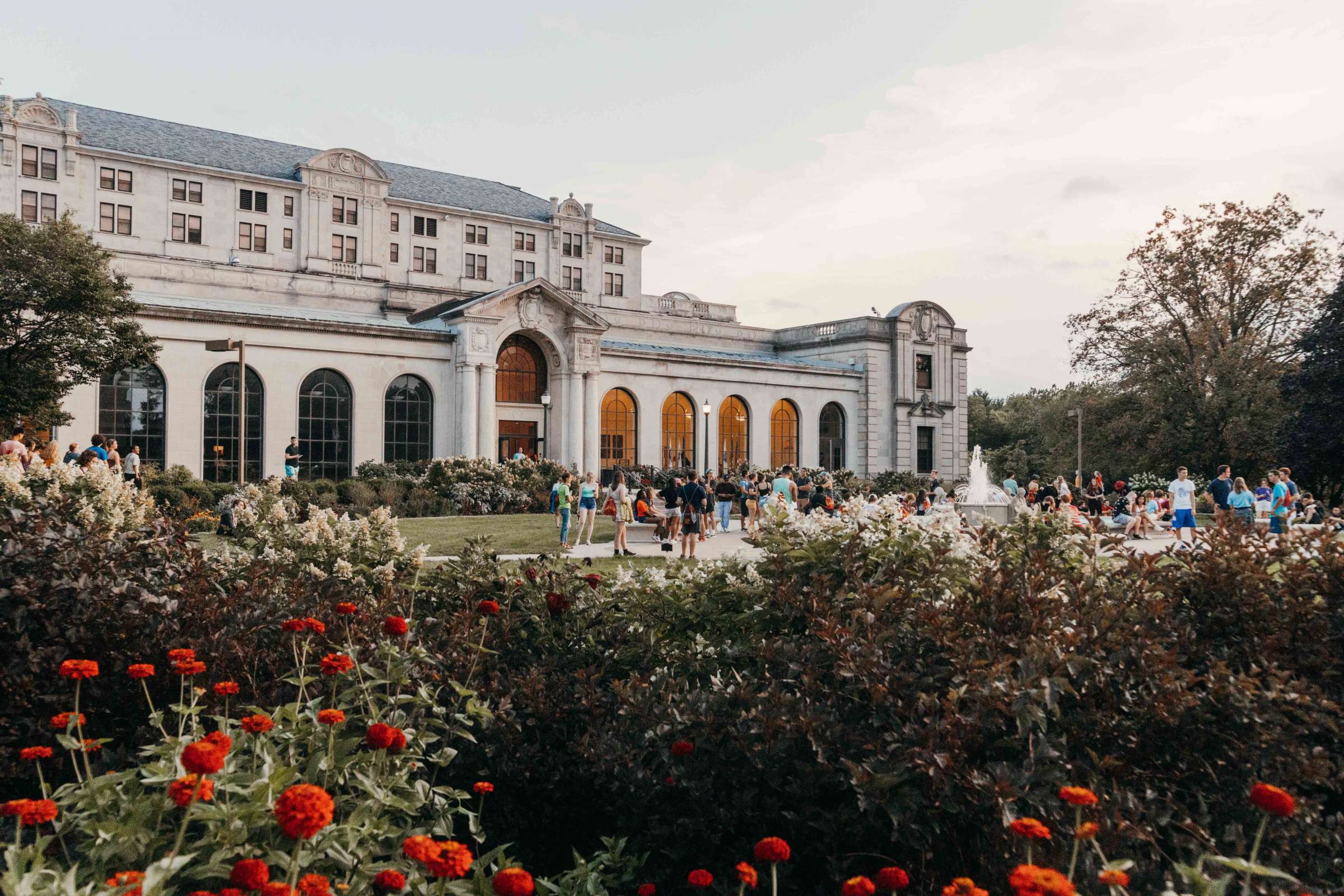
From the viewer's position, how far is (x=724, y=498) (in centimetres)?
2897

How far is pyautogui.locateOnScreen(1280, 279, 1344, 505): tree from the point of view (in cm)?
3903

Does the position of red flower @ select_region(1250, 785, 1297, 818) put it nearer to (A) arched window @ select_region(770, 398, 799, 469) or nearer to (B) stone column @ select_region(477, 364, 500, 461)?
(B) stone column @ select_region(477, 364, 500, 461)

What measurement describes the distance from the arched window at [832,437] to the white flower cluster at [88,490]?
51505 millimetres

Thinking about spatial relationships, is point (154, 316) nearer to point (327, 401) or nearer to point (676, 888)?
point (327, 401)

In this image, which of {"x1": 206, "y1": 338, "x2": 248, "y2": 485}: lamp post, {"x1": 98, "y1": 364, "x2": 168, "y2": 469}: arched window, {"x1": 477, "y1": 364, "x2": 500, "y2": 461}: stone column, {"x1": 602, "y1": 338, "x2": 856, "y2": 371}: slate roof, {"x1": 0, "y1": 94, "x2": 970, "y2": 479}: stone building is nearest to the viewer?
{"x1": 206, "y1": 338, "x2": 248, "y2": 485}: lamp post

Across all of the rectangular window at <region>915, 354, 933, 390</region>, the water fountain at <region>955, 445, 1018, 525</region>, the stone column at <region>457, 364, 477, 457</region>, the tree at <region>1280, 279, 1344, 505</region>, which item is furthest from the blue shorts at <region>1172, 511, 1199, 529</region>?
the rectangular window at <region>915, 354, 933, 390</region>

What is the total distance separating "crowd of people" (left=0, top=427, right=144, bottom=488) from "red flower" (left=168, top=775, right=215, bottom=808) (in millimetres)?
8994

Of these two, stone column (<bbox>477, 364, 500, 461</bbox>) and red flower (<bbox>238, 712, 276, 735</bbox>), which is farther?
stone column (<bbox>477, 364, 500, 461</bbox>)

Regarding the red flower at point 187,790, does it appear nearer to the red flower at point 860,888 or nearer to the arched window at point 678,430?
the red flower at point 860,888

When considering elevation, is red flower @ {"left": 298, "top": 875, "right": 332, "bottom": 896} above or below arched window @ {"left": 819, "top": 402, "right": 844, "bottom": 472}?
below

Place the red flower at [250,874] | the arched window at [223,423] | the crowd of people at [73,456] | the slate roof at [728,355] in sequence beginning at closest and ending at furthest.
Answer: the red flower at [250,874] < the crowd of people at [73,456] < the arched window at [223,423] < the slate roof at [728,355]

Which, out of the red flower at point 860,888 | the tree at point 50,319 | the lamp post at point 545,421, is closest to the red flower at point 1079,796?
the red flower at point 860,888

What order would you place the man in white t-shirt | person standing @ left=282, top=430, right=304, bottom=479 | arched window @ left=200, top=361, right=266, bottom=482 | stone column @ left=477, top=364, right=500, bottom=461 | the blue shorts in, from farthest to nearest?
1. stone column @ left=477, top=364, right=500, bottom=461
2. arched window @ left=200, top=361, right=266, bottom=482
3. person standing @ left=282, top=430, right=304, bottom=479
4. the blue shorts
5. the man in white t-shirt

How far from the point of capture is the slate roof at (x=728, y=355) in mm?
53438
